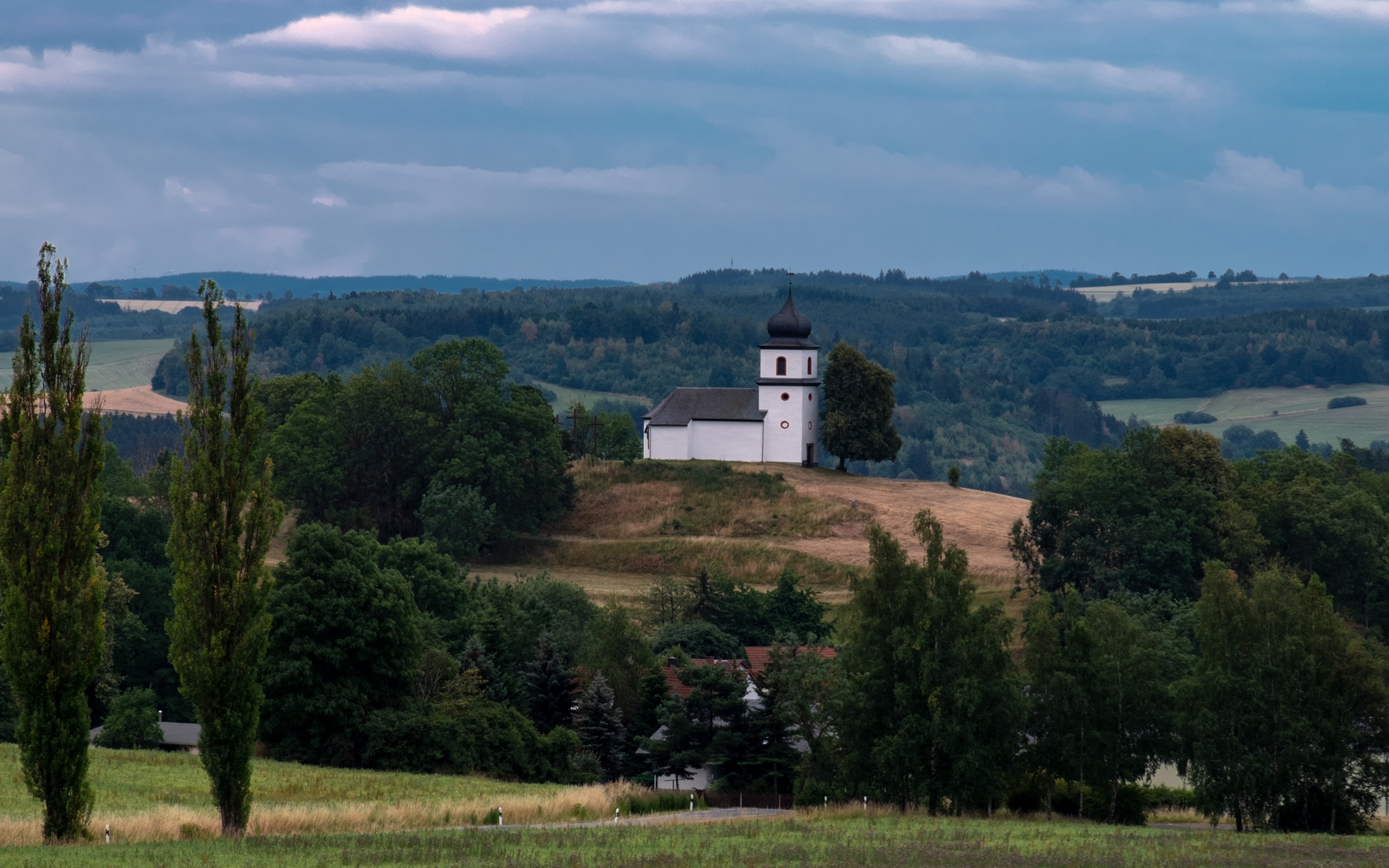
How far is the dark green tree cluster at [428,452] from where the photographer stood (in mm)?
86250

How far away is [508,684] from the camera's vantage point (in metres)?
55.0

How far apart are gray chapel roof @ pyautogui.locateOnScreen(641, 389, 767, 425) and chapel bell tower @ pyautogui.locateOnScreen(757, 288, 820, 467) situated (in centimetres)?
96

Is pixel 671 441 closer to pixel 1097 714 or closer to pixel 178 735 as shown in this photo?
pixel 178 735

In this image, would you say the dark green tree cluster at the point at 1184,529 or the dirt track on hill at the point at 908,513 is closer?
the dark green tree cluster at the point at 1184,529

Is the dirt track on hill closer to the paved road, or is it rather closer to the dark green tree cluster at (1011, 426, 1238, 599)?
the dark green tree cluster at (1011, 426, 1238, 599)

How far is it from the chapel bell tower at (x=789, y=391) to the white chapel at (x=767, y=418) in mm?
47

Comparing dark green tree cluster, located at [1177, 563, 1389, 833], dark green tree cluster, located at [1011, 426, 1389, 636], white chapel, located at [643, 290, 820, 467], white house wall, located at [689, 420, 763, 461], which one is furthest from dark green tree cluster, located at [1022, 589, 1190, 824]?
white house wall, located at [689, 420, 763, 461]

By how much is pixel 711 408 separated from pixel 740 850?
70.9 metres

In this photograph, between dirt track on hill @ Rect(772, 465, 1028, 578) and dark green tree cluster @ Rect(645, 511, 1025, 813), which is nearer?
dark green tree cluster @ Rect(645, 511, 1025, 813)

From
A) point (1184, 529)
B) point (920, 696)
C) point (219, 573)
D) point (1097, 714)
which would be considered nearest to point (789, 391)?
point (1184, 529)

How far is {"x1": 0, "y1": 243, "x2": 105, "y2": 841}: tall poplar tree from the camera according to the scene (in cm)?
2594

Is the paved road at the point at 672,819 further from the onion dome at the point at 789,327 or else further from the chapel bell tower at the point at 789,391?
the onion dome at the point at 789,327

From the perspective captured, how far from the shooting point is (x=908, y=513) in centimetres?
8756

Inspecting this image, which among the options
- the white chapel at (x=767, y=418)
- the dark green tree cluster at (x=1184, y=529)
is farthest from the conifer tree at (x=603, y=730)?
the white chapel at (x=767, y=418)
